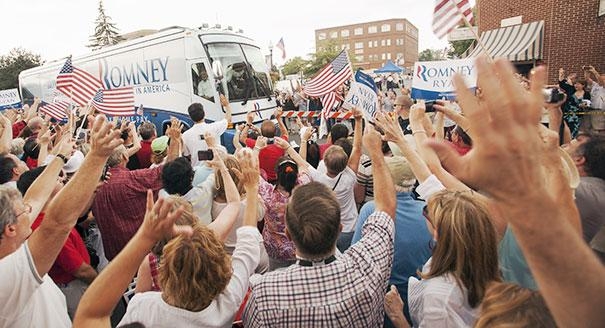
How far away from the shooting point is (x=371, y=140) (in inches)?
111

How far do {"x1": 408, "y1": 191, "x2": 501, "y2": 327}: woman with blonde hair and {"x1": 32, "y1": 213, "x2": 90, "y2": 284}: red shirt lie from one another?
2412 millimetres

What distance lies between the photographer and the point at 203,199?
3.57 metres

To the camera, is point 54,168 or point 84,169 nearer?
point 84,169

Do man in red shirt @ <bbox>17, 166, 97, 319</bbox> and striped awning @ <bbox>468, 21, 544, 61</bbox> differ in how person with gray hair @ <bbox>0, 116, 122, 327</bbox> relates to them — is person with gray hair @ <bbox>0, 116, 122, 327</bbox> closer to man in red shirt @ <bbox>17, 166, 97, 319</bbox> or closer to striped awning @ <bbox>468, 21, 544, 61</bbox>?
man in red shirt @ <bbox>17, 166, 97, 319</bbox>

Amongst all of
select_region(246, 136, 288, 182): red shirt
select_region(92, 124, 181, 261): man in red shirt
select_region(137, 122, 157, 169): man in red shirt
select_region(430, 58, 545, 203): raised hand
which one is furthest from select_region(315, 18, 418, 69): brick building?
select_region(430, 58, 545, 203): raised hand

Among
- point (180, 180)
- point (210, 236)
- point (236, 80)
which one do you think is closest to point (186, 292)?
point (210, 236)

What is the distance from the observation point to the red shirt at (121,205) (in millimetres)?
3720

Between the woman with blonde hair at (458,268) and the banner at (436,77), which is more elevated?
the banner at (436,77)

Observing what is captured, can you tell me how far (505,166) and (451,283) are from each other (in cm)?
117

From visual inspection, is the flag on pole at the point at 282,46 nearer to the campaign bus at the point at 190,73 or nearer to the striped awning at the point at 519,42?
the campaign bus at the point at 190,73

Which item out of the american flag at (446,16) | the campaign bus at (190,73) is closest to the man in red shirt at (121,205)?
the american flag at (446,16)

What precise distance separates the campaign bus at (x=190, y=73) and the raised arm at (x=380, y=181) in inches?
389

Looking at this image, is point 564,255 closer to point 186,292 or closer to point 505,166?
point 505,166

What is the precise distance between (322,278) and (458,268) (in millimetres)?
658
